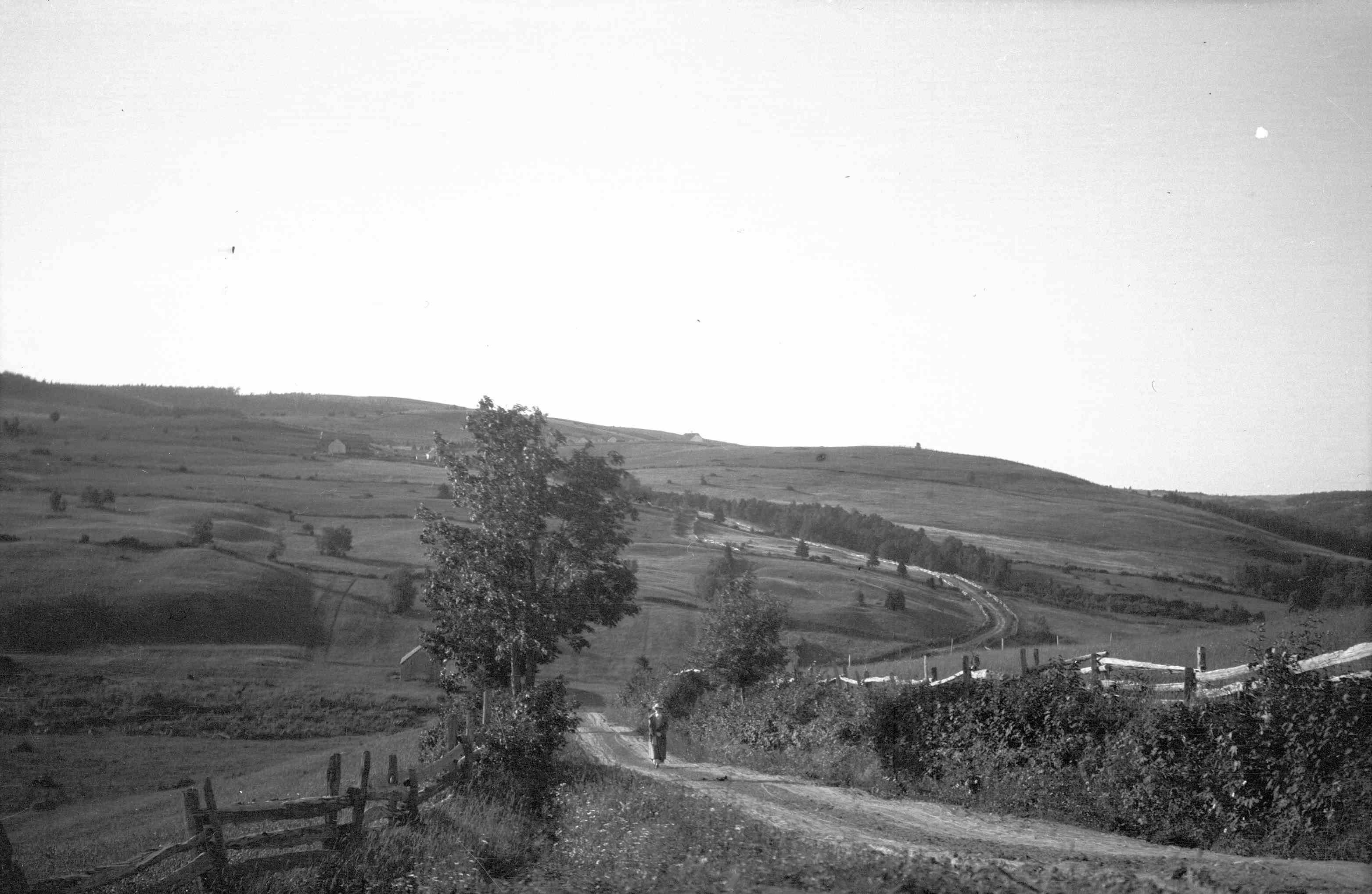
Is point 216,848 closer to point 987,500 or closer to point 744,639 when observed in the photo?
point 744,639

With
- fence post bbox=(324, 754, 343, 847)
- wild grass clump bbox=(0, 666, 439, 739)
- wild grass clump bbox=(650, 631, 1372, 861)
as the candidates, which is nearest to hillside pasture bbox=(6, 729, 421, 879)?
wild grass clump bbox=(0, 666, 439, 739)

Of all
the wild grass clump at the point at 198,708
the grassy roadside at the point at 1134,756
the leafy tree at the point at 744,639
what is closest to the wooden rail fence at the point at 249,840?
the grassy roadside at the point at 1134,756

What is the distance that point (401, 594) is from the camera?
68.6 m

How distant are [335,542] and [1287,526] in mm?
71093

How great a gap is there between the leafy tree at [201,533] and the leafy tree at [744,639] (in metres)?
48.4

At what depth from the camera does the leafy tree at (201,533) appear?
7112cm

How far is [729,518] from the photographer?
113625 mm

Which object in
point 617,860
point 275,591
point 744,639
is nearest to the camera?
point 617,860

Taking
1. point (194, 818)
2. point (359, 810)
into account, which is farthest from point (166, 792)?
point (194, 818)

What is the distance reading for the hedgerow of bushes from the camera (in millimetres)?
13047

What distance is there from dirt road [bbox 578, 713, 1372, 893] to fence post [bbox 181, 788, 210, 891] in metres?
8.55

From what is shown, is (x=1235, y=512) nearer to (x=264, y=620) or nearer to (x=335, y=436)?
(x=264, y=620)

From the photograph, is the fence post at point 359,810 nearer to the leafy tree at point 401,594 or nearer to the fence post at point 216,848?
the fence post at point 216,848

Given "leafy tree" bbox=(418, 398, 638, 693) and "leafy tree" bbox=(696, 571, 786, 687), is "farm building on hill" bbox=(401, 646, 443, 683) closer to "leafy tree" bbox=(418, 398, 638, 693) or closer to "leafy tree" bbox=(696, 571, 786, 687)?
"leafy tree" bbox=(696, 571, 786, 687)
